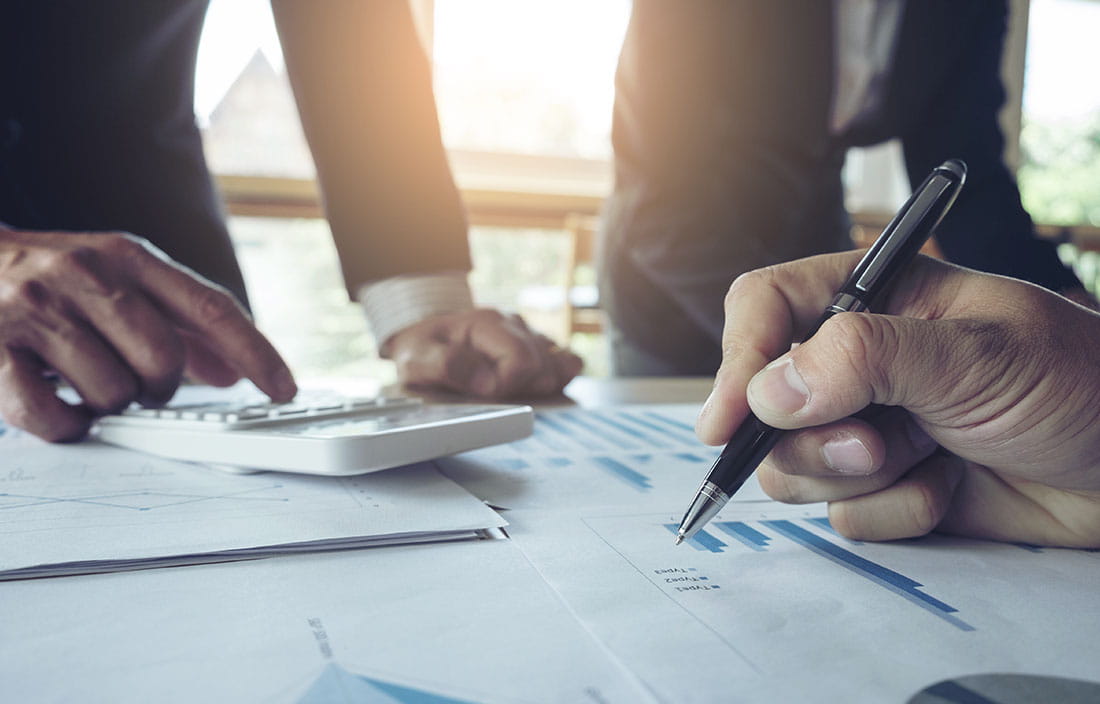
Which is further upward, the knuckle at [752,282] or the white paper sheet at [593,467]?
the knuckle at [752,282]

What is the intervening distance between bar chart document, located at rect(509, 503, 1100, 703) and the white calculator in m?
0.07

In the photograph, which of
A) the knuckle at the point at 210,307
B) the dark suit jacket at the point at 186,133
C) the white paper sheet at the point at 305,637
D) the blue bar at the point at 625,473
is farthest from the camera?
the dark suit jacket at the point at 186,133

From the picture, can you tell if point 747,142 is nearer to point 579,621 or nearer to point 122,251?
point 122,251

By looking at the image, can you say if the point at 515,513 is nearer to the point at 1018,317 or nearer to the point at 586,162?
the point at 1018,317

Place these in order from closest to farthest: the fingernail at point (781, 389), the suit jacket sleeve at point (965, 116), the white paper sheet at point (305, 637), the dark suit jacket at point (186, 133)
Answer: the white paper sheet at point (305, 637)
the fingernail at point (781, 389)
the dark suit jacket at point (186, 133)
the suit jacket sleeve at point (965, 116)

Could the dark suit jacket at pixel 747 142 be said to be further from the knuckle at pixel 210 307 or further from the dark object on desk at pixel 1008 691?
the dark object on desk at pixel 1008 691

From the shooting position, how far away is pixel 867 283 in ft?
1.10

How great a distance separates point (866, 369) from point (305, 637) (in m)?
0.21

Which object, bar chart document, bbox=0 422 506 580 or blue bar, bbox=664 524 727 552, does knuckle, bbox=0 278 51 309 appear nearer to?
bar chart document, bbox=0 422 506 580

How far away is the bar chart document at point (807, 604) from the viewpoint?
0.20 m

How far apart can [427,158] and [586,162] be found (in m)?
2.00

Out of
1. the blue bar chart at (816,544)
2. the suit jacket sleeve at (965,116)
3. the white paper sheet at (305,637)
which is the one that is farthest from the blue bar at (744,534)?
the suit jacket sleeve at (965,116)

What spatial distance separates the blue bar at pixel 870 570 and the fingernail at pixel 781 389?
0.20ft

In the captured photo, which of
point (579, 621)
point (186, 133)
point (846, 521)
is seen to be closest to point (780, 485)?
point (846, 521)
